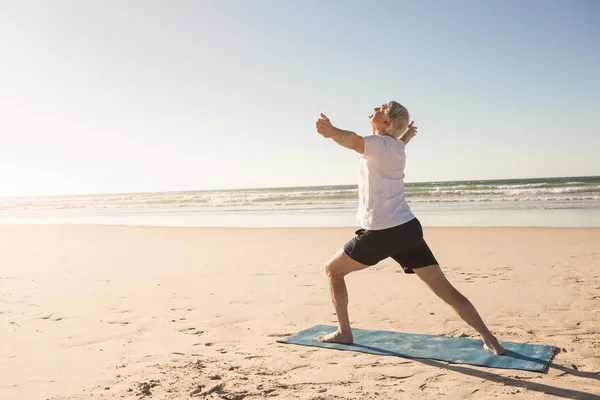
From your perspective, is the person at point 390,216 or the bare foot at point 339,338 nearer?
the person at point 390,216

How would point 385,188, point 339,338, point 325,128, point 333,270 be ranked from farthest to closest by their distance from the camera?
point 339,338, point 333,270, point 385,188, point 325,128

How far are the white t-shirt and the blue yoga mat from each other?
44.0 inches

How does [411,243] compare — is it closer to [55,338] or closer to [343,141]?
[343,141]

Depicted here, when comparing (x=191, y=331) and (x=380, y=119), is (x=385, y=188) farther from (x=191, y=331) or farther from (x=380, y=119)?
(x=191, y=331)

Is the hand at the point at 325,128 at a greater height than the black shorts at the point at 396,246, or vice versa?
the hand at the point at 325,128

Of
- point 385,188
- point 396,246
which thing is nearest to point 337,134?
point 385,188

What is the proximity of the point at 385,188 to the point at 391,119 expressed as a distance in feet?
1.70

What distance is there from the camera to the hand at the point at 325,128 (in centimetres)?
337

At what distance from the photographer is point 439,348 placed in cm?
428

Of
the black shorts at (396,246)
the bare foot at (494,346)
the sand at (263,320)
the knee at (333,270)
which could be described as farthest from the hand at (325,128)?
the bare foot at (494,346)

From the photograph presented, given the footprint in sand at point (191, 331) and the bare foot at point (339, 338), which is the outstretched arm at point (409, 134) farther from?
the footprint in sand at point (191, 331)

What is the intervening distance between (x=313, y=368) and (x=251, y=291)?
3.00 meters

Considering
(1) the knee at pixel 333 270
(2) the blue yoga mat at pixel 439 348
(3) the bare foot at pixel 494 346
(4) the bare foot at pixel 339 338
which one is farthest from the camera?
(4) the bare foot at pixel 339 338

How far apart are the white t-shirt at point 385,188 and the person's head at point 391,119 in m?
0.12
